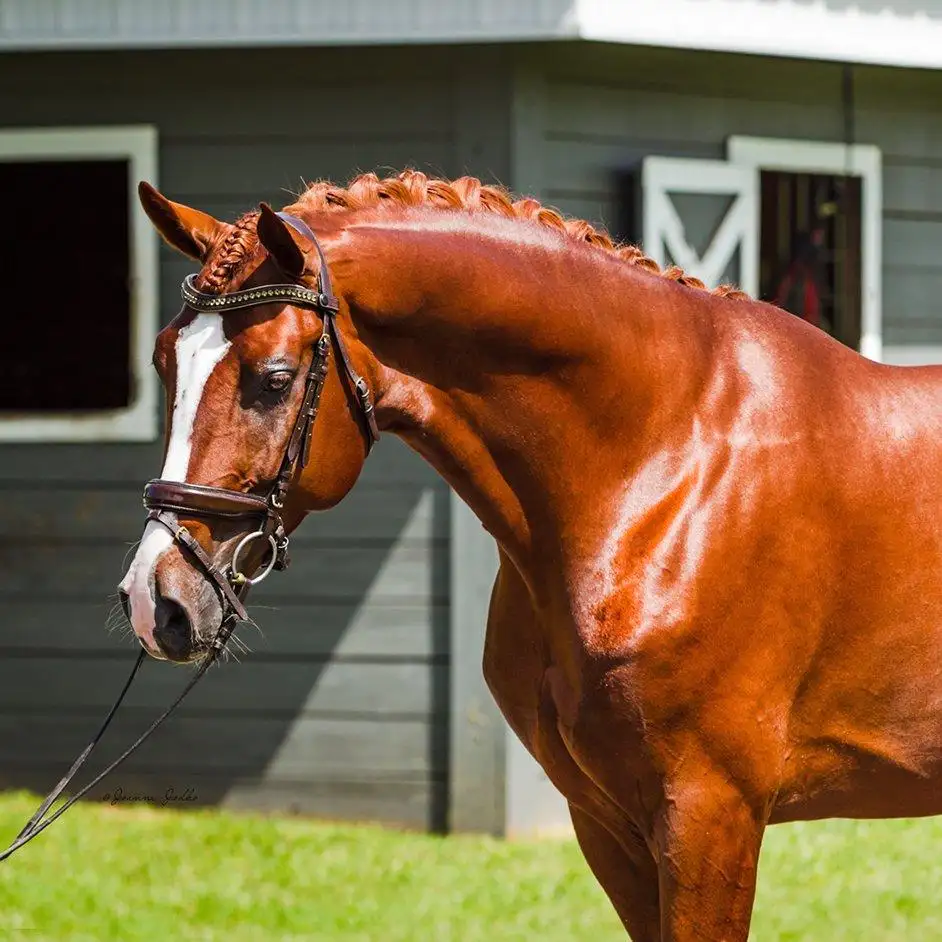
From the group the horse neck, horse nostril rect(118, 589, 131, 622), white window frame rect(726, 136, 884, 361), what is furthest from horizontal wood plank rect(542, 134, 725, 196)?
horse nostril rect(118, 589, 131, 622)

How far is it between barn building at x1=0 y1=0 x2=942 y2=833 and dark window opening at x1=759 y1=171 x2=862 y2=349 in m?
0.16

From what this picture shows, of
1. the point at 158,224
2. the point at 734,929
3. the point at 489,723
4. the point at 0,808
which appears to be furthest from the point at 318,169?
the point at 734,929

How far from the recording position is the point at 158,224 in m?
2.58

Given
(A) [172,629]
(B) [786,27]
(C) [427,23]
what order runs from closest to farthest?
1. (A) [172,629]
2. (C) [427,23]
3. (B) [786,27]

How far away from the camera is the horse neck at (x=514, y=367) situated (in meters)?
2.57

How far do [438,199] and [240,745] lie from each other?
12.5 feet

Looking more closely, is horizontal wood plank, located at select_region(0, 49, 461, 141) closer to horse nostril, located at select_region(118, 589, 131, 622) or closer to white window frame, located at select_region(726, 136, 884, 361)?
white window frame, located at select_region(726, 136, 884, 361)

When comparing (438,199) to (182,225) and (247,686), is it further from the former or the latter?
(247,686)

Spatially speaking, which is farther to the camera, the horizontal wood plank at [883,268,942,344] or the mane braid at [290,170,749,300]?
the horizontal wood plank at [883,268,942,344]

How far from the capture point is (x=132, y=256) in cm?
609

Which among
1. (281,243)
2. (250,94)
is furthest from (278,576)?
(281,243)

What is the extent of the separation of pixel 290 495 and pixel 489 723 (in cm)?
346

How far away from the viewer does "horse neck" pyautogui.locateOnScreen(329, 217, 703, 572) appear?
2.57m

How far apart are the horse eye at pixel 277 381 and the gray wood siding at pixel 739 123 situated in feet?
11.6
